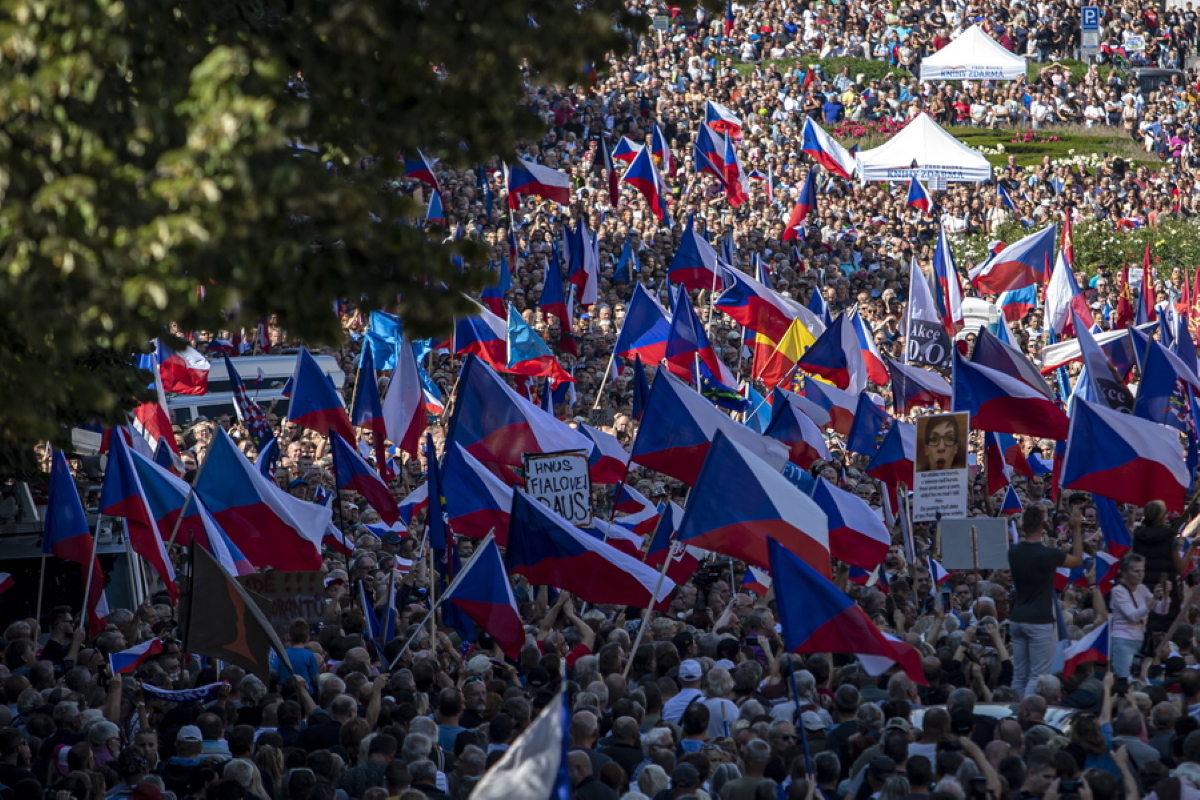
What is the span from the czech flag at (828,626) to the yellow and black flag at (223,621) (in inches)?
118

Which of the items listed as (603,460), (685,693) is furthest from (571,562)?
(603,460)

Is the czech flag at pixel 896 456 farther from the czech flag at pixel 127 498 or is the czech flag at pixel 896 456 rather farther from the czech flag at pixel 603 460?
the czech flag at pixel 127 498

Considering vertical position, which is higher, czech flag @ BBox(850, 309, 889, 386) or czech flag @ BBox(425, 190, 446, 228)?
czech flag @ BBox(425, 190, 446, 228)

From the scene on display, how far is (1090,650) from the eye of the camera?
9992mm

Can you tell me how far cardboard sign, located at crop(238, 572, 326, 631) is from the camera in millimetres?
12461

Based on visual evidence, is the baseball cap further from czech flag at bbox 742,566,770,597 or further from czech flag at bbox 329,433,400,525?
czech flag at bbox 329,433,400,525

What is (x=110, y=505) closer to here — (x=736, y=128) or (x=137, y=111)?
(x=137, y=111)

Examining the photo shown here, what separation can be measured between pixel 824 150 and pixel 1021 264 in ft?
24.1

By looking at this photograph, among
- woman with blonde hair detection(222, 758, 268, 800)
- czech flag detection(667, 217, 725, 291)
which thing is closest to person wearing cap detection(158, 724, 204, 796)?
woman with blonde hair detection(222, 758, 268, 800)

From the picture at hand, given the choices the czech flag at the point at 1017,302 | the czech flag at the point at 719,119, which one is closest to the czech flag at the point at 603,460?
the czech flag at the point at 1017,302

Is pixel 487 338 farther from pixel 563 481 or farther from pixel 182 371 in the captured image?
pixel 563 481

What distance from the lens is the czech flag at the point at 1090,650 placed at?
9.91 m

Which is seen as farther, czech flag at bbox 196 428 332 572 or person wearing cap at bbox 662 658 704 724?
czech flag at bbox 196 428 332 572

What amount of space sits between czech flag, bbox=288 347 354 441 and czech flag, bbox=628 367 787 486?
13.1 feet
